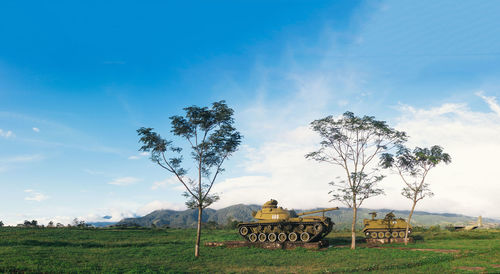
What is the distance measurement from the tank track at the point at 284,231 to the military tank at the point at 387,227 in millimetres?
11063

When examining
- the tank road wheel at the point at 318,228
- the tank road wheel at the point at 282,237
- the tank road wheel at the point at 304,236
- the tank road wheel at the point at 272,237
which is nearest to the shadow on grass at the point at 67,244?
the tank road wheel at the point at 272,237

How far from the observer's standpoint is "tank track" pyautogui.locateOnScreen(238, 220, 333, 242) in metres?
29.5

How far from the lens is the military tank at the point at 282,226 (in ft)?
97.0

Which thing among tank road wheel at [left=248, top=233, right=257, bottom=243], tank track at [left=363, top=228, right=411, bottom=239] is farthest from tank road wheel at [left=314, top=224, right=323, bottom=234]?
tank track at [left=363, top=228, right=411, bottom=239]

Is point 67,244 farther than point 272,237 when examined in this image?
No

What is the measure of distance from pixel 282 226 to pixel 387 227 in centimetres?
1594

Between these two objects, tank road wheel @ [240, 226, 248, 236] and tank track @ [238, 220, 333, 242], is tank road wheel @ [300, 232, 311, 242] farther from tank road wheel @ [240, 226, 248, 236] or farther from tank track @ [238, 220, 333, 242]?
tank road wheel @ [240, 226, 248, 236]

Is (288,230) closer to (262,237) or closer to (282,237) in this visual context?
(282,237)

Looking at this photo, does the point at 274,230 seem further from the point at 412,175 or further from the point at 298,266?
the point at 412,175

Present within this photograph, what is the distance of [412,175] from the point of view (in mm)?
34750

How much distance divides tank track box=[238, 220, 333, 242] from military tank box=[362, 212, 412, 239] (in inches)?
436

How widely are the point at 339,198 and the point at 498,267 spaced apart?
45.9 feet

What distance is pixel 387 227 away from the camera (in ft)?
124

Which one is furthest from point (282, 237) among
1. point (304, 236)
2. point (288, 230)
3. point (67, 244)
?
point (67, 244)
